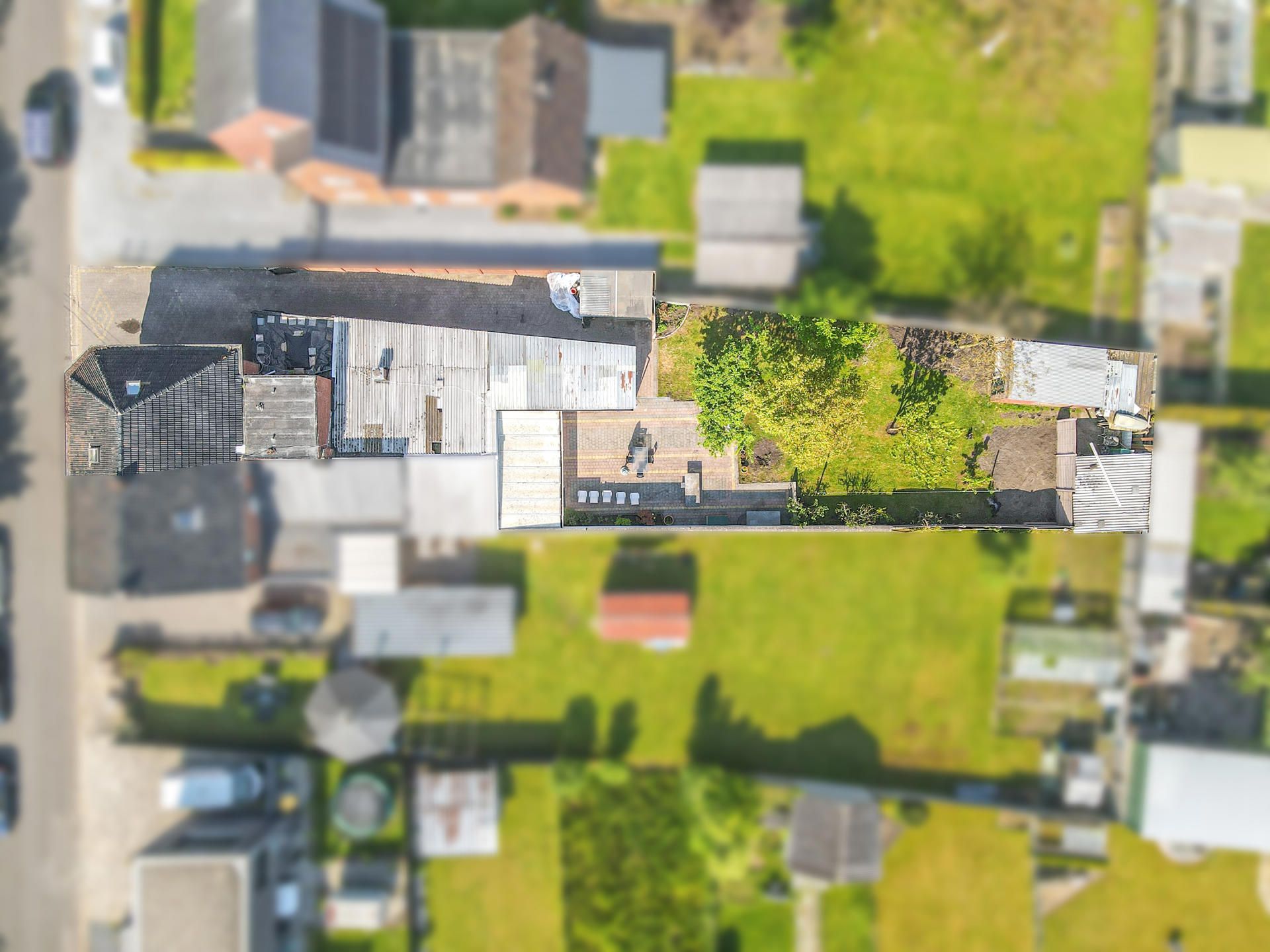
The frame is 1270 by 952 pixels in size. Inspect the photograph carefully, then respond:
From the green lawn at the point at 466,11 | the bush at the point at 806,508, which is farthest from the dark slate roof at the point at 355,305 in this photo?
the green lawn at the point at 466,11

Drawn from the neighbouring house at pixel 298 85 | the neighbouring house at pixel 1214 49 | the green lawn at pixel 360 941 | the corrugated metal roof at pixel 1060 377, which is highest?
the neighbouring house at pixel 1214 49

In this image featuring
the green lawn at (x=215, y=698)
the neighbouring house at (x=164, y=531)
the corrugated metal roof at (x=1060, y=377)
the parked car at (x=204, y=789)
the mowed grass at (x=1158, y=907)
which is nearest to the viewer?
the corrugated metal roof at (x=1060, y=377)

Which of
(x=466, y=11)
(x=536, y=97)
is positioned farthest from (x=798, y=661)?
(x=466, y=11)

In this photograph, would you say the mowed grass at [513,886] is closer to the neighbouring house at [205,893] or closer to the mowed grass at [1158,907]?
the neighbouring house at [205,893]

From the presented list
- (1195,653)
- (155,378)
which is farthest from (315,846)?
(1195,653)

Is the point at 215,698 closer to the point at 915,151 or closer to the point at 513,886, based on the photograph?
Answer: the point at 513,886

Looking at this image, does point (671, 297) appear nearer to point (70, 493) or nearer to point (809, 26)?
point (809, 26)
